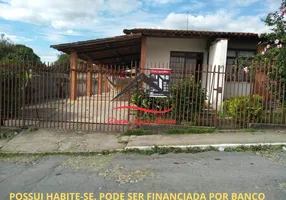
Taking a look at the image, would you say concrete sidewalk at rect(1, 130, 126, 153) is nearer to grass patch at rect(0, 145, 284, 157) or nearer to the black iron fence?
grass patch at rect(0, 145, 284, 157)

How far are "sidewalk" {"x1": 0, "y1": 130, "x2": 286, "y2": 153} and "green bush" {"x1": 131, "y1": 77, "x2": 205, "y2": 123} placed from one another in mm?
772

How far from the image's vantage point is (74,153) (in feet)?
18.6

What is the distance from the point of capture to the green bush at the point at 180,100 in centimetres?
714

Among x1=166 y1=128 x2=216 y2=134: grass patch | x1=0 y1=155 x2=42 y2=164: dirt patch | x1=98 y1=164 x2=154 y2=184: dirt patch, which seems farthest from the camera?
x1=166 y1=128 x2=216 y2=134: grass patch

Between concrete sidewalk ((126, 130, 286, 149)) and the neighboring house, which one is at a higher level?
the neighboring house

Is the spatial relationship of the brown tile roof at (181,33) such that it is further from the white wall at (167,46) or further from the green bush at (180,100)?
the green bush at (180,100)

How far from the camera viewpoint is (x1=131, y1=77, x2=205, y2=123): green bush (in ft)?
23.4

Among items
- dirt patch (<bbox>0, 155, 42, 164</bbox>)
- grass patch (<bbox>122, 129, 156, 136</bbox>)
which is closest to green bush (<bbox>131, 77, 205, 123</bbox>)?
grass patch (<bbox>122, 129, 156, 136</bbox>)

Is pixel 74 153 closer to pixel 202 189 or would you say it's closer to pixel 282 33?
pixel 202 189

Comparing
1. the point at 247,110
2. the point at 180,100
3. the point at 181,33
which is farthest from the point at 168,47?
the point at 247,110

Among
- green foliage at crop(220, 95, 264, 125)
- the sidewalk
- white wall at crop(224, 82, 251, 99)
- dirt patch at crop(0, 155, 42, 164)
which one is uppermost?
white wall at crop(224, 82, 251, 99)

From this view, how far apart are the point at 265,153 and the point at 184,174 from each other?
2238mm

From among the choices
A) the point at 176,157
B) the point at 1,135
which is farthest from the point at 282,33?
the point at 1,135

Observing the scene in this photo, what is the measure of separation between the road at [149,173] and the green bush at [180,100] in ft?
6.45
